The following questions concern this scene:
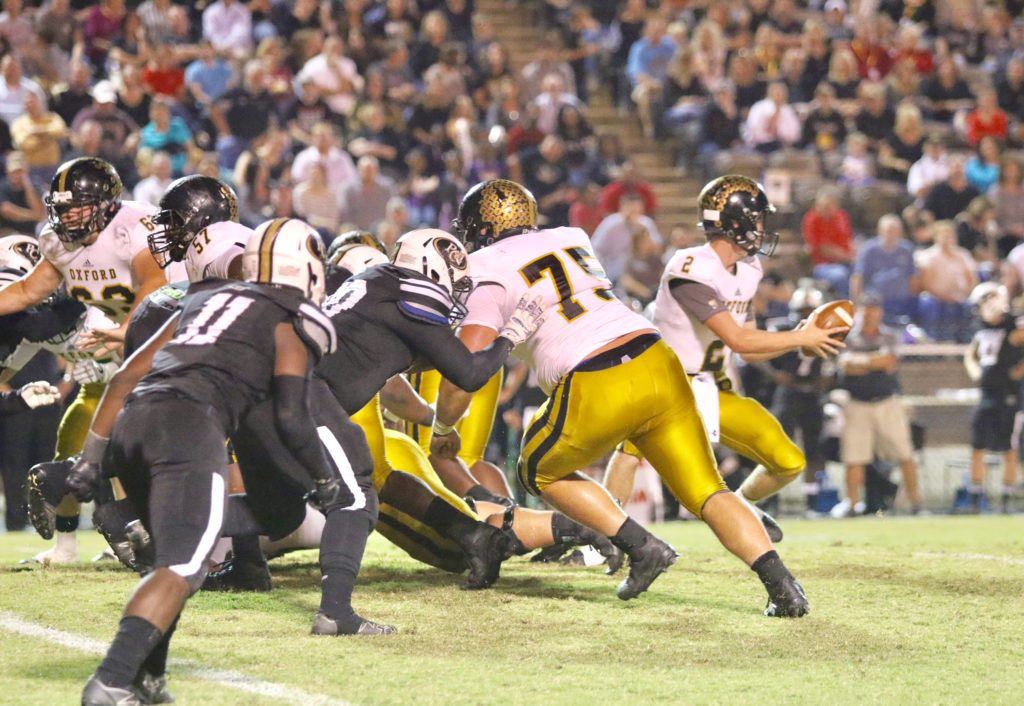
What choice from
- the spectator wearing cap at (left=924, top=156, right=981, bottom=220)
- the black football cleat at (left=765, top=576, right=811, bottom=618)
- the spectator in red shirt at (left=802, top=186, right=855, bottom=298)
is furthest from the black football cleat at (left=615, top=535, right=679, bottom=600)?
the spectator wearing cap at (left=924, top=156, right=981, bottom=220)

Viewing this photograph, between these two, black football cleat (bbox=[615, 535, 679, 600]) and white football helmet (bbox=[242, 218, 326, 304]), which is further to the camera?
black football cleat (bbox=[615, 535, 679, 600])

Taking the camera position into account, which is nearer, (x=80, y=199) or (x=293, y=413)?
(x=293, y=413)

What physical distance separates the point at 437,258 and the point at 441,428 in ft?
2.87

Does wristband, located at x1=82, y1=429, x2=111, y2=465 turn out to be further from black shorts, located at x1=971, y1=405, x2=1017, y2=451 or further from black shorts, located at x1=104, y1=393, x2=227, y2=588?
black shorts, located at x1=971, y1=405, x2=1017, y2=451

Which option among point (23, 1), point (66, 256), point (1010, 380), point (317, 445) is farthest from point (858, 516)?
point (23, 1)

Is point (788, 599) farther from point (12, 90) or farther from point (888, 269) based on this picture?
point (12, 90)

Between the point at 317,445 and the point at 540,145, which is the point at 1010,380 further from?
the point at 317,445

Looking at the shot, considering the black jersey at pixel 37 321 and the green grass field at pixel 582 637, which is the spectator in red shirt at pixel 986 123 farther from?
the black jersey at pixel 37 321

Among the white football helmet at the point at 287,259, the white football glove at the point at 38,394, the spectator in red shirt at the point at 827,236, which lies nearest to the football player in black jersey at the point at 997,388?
the spectator in red shirt at the point at 827,236

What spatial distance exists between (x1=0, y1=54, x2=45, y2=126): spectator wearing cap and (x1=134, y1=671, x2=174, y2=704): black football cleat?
10360mm

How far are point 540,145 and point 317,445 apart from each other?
37.1 ft

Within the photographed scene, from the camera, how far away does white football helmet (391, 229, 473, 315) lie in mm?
6141

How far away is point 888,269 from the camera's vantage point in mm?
15328

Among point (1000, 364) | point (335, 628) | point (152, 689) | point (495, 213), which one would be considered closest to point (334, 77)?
point (1000, 364)
